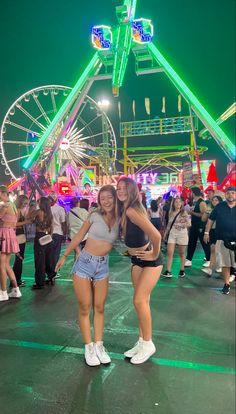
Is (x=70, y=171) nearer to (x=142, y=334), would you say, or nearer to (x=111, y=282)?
(x=111, y=282)

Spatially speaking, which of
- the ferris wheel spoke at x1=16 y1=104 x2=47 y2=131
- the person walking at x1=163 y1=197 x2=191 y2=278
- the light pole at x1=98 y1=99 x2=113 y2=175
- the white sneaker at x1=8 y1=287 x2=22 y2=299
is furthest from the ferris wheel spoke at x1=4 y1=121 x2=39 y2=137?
the white sneaker at x1=8 y1=287 x2=22 y2=299

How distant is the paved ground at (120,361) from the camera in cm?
250

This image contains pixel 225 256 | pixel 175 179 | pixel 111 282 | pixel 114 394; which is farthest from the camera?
pixel 175 179

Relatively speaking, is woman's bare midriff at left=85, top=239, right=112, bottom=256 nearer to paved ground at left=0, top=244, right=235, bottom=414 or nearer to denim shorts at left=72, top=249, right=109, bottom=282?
denim shorts at left=72, top=249, right=109, bottom=282

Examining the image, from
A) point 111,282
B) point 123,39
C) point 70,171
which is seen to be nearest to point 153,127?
point 70,171

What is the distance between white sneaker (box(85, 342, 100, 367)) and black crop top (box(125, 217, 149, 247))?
1.08 metres

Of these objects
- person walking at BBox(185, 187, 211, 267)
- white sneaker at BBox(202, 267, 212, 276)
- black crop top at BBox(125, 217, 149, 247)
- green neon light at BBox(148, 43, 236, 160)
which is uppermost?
green neon light at BBox(148, 43, 236, 160)

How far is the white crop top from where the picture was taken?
3025mm

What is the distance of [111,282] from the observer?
6090 mm

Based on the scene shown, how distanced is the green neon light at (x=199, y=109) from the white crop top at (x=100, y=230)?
11.0 m

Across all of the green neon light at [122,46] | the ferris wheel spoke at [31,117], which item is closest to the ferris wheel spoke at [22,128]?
the ferris wheel spoke at [31,117]

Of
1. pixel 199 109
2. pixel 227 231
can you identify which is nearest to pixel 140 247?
pixel 227 231

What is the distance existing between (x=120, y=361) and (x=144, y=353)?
0.25 metres

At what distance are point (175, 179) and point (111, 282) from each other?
29.7 meters
